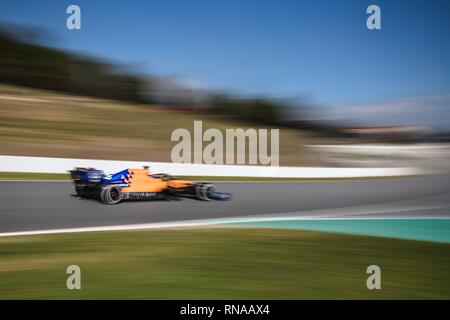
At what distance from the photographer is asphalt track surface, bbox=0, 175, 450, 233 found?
416 cm

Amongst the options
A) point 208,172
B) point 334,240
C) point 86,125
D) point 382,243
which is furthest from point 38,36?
point 382,243

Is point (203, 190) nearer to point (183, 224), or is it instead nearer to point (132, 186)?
point (183, 224)

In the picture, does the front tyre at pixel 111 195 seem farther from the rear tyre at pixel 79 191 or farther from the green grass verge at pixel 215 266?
the green grass verge at pixel 215 266

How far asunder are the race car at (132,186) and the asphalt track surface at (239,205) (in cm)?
8

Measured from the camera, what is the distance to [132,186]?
428cm

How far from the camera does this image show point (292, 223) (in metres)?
4.33

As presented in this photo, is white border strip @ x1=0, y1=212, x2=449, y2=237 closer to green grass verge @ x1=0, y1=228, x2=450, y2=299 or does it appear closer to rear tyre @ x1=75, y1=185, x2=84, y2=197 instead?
green grass verge @ x1=0, y1=228, x2=450, y2=299

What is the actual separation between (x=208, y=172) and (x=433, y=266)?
2.04 metres

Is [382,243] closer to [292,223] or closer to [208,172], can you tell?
[292,223]

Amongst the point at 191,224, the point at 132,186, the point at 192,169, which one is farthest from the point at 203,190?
the point at 132,186

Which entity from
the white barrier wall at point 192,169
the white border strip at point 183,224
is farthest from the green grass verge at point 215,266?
the white barrier wall at point 192,169

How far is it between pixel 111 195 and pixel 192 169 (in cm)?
80

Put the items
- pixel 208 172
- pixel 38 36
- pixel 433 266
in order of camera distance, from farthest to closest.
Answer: pixel 208 172, pixel 38 36, pixel 433 266
